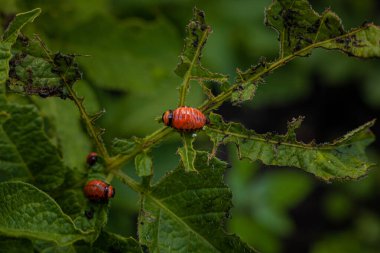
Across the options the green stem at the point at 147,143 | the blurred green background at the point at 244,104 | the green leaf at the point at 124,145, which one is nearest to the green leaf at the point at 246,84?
the green stem at the point at 147,143

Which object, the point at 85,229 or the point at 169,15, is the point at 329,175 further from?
the point at 169,15

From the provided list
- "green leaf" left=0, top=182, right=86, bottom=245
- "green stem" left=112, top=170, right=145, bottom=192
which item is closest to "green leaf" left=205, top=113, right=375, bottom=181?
"green stem" left=112, top=170, right=145, bottom=192

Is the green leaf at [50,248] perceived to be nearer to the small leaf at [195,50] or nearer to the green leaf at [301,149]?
the green leaf at [301,149]

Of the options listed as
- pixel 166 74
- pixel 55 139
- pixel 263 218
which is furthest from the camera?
pixel 263 218

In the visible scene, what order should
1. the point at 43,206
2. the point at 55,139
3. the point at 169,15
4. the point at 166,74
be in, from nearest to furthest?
the point at 43,206, the point at 55,139, the point at 166,74, the point at 169,15

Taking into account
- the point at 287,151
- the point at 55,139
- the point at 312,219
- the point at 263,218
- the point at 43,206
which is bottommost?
the point at 312,219

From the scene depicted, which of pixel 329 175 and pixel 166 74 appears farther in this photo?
pixel 166 74

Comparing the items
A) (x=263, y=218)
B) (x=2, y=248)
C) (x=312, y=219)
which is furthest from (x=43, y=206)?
(x=312, y=219)

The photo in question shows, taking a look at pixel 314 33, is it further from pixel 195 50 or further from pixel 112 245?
pixel 112 245

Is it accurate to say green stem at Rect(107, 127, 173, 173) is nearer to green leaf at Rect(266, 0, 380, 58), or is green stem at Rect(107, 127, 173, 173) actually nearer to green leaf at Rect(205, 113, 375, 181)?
green leaf at Rect(205, 113, 375, 181)
